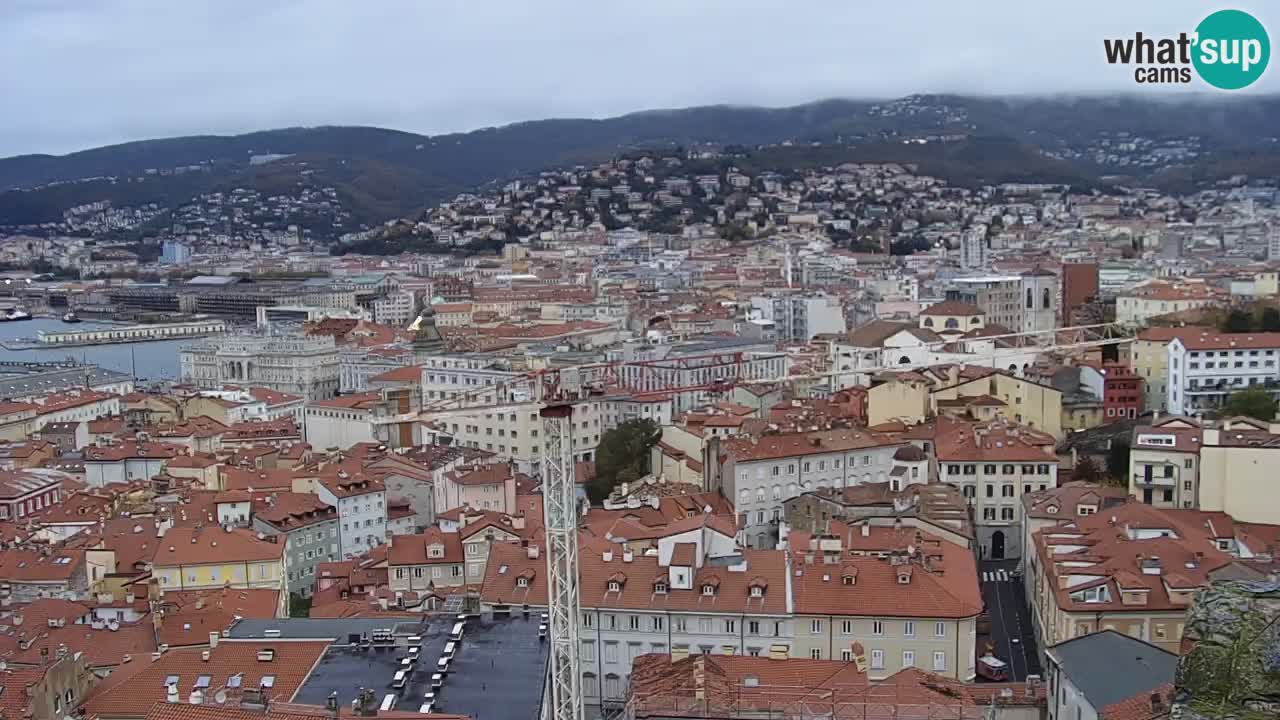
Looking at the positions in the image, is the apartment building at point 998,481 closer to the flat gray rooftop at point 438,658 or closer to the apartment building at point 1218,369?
the apartment building at point 1218,369

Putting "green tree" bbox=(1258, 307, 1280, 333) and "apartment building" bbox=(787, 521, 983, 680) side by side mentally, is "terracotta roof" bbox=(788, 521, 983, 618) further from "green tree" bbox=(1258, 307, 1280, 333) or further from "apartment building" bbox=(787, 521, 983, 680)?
"green tree" bbox=(1258, 307, 1280, 333)

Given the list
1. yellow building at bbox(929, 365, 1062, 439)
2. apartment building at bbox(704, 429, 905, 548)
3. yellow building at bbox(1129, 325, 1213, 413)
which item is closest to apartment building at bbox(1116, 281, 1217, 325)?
yellow building at bbox(1129, 325, 1213, 413)

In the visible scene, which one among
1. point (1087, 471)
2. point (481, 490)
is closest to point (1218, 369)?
point (1087, 471)

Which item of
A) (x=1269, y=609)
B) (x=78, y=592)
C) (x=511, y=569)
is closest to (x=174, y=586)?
(x=78, y=592)

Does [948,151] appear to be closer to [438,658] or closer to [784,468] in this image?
[784,468]

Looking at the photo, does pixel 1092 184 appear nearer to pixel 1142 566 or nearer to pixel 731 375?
pixel 731 375

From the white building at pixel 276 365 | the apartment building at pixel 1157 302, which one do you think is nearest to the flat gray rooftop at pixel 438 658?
the apartment building at pixel 1157 302
